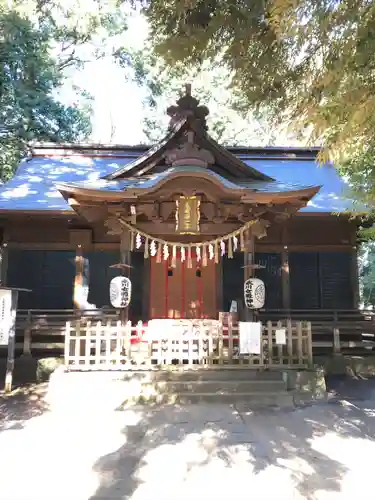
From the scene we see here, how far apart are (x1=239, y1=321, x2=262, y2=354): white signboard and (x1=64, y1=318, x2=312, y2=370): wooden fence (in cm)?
17

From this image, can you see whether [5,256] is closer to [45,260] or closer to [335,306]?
[45,260]

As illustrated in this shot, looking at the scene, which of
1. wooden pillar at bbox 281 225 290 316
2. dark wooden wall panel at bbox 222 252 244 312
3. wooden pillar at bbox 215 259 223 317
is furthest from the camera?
dark wooden wall panel at bbox 222 252 244 312

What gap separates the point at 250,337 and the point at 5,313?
197 inches

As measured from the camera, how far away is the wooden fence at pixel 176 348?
8141 mm

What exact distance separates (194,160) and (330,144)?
24.6 feet

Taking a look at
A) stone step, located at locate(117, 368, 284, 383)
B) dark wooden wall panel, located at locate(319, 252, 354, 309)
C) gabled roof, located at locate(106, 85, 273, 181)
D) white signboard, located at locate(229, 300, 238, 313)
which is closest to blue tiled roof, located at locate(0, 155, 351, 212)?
gabled roof, located at locate(106, 85, 273, 181)

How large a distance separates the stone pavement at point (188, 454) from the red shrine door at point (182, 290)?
449cm

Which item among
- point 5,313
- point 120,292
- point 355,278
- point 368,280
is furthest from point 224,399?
point 368,280

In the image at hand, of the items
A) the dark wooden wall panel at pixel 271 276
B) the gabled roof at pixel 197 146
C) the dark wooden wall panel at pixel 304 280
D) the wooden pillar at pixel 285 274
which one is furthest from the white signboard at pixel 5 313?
the dark wooden wall panel at pixel 304 280

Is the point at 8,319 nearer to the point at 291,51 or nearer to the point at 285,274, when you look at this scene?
the point at 285,274

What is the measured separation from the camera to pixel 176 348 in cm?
839

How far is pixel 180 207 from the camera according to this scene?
9219 mm

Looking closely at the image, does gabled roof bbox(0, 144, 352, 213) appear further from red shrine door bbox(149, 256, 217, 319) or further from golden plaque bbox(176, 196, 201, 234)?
red shrine door bbox(149, 256, 217, 319)

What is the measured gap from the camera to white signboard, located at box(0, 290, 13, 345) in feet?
26.7
